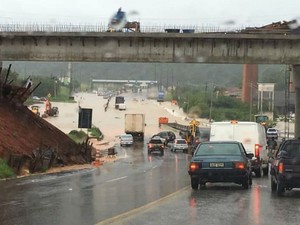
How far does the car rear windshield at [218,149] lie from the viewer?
18453mm

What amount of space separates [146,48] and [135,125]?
38.8 meters

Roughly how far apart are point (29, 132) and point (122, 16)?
2017cm

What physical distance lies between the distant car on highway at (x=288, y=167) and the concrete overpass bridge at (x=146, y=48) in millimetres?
26632

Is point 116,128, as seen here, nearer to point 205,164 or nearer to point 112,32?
point 112,32

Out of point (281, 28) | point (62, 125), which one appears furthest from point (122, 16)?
point (62, 125)

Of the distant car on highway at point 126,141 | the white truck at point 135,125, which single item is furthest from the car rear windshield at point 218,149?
the white truck at point 135,125

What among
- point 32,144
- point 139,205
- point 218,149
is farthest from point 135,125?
point 139,205

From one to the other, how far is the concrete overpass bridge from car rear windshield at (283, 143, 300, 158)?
26.6 m

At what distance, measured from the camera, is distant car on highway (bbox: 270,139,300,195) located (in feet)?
51.8

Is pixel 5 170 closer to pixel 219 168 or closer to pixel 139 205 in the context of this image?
pixel 219 168

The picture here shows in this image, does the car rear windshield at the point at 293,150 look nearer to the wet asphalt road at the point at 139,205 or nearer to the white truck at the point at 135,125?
the wet asphalt road at the point at 139,205

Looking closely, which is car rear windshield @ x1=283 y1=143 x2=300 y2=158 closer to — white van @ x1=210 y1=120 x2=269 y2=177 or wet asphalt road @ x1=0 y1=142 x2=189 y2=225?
wet asphalt road @ x1=0 y1=142 x2=189 y2=225

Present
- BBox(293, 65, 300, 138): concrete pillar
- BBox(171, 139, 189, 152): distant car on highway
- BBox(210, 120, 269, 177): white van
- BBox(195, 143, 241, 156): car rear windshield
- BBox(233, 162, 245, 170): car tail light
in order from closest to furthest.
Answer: BBox(233, 162, 245, 170): car tail light, BBox(195, 143, 241, 156): car rear windshield, BBox(210, 120, 269, 177): white van, BBox(293, 65, 300, 138): concrete pillar, BBox(171, 139, 189, 152): distant car on highway

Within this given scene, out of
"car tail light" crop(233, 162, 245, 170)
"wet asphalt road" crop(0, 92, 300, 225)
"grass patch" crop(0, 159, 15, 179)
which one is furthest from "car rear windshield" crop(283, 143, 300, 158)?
"grass patch" crop(0, 159, 15, 179)
